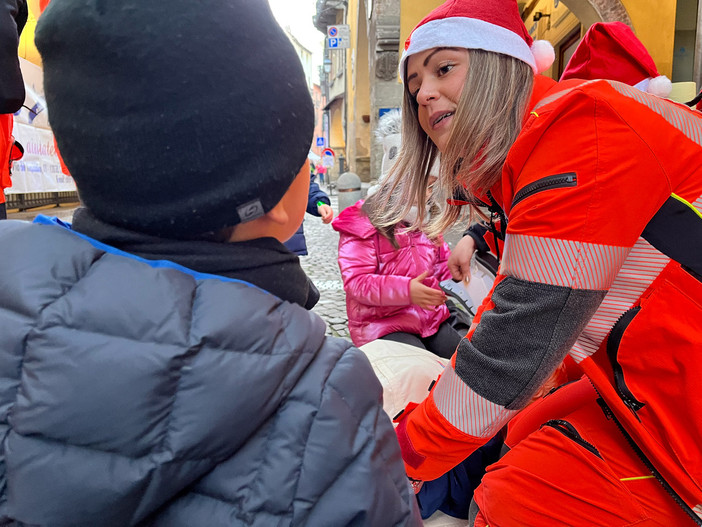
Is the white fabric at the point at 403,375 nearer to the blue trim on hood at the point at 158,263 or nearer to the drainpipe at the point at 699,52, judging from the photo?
the blue trim on hood at the point at 158,263

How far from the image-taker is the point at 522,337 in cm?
116

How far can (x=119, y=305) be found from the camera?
621mm

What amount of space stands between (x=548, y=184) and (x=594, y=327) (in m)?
0.37

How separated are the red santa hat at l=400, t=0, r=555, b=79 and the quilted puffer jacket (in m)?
1.13

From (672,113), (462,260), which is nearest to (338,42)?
(462,260)

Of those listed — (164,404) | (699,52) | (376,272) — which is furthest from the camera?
(699,52)

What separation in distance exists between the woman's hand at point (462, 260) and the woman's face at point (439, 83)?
69 centimetres

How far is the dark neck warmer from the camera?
2.35 ft

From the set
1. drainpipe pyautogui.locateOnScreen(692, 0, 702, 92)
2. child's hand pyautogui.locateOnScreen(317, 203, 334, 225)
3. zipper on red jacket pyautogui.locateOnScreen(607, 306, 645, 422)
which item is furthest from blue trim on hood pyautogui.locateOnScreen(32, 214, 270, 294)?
drainpipe pyautogui.locateOnScreen(692, 0, 702, 92)

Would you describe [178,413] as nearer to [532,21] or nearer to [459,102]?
[459,102]

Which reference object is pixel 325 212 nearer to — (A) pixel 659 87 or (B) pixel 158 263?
(A) pixel 659 87

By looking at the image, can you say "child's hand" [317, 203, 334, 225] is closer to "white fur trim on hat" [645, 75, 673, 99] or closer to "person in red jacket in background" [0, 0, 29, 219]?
"person in red jacket in background" [0, 0, 29, 219]

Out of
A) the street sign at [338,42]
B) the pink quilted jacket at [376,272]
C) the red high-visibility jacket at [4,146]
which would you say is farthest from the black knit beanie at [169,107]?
the street sign at [338,42]

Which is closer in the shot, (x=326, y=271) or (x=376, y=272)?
(x=376, y=272)
